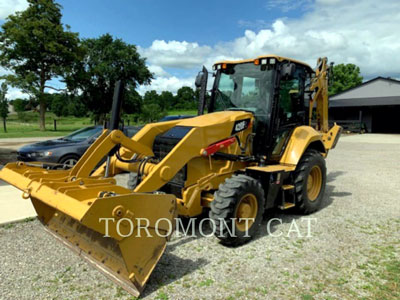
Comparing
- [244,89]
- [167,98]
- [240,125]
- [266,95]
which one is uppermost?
[167,98]

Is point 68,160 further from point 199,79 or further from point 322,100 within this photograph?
point 322,100

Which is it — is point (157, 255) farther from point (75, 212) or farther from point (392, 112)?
point (392, 112)

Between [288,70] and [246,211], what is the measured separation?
2217mm

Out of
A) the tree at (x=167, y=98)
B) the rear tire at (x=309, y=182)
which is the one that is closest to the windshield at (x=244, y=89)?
the rear tire at (x=309, y=182)

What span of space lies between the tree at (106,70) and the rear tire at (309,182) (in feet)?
108

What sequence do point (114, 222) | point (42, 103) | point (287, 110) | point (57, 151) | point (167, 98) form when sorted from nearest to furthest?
point (114, 222) < point (287, 110) < point (57, 151) < point (42, 103) < point (167, 98)

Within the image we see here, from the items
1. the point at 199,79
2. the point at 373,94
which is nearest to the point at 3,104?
the point at 199,79

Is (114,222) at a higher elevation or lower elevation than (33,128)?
higher

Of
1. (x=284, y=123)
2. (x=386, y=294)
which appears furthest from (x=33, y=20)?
(x=386, y=294)

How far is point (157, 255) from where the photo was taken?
342 cm

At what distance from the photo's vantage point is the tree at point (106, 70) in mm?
36875

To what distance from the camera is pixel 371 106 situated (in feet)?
100.0

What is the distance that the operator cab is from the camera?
5289 millimetres

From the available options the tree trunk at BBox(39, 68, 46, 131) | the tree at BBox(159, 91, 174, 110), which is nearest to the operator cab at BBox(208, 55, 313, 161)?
the tree trunk at BBox(39, 68, 46, 131)
